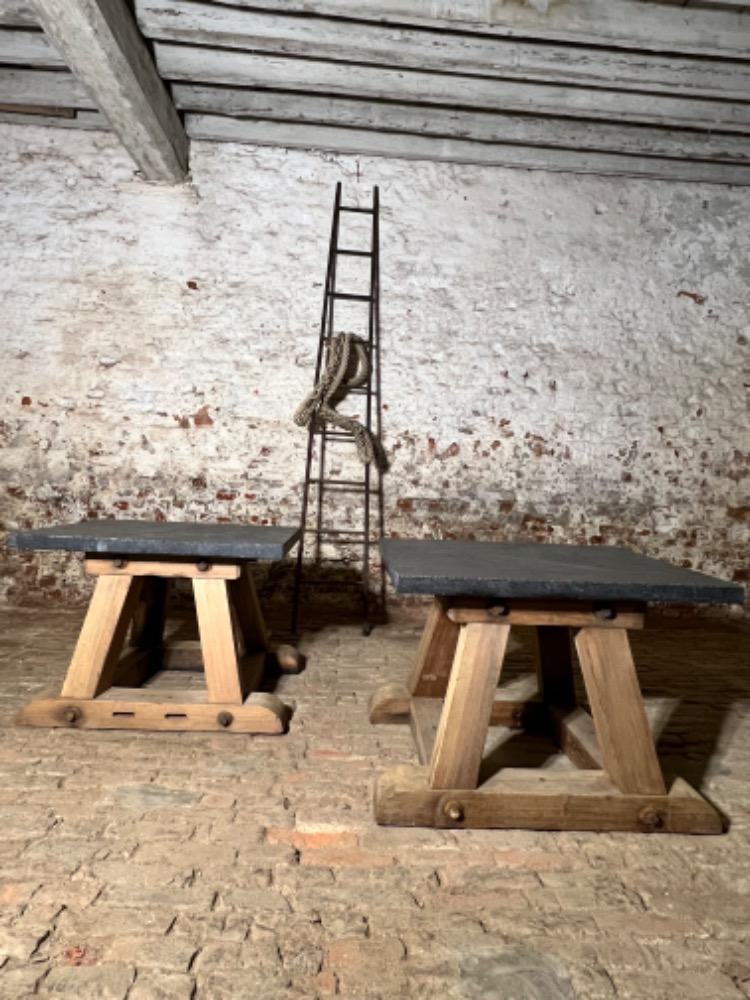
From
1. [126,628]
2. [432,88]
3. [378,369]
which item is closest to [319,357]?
[378,369]

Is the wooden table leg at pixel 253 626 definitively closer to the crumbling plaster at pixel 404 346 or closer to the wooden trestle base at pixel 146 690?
the wooden trestle base at pixel 146 690

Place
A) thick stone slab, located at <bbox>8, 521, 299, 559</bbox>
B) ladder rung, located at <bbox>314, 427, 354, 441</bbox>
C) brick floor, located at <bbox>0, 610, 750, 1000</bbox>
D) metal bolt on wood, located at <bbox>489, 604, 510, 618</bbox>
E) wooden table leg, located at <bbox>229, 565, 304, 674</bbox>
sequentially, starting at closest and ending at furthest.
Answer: brick floor, located at <bbox>0, 610, 750, 1000</bbox> → metal bolt on wood, located at <bbox>489, 604, 510, 618</bbox> → thick stone slab, located at <bbox>8, 521, 299, 559</bbox> → wooden table leg, located at <bbox>229, 565, 304, 674</bbox> → ladder rung, located at <bbox>314, 427, 354, 441</bbox>

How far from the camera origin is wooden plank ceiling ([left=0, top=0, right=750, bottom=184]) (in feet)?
10.00

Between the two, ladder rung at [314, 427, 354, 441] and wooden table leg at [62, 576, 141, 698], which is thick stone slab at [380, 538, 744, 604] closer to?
wooden table leg at [62, 576, 141, 698]

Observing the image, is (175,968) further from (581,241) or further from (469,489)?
(581,241)

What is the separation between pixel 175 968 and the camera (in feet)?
3.87

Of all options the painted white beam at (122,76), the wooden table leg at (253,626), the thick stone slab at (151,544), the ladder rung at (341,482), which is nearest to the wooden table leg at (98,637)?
the thick stone slab at (151,544)

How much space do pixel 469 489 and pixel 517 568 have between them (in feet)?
7.72

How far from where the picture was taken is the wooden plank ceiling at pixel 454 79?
3.05 meters

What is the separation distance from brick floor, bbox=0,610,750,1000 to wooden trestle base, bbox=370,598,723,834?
0.17ft

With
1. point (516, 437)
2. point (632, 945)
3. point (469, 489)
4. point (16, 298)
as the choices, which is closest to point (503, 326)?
point (516, 437)

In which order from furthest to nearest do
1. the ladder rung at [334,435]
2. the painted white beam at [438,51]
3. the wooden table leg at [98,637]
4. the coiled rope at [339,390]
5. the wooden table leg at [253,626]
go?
1. the ladder rung at [334,435]
2. the coiled rope at [339,390]
3. the painted white beam at [438,51]
4. the wooden table leg at [253,626]
5. the wooden table leg at [98,637]

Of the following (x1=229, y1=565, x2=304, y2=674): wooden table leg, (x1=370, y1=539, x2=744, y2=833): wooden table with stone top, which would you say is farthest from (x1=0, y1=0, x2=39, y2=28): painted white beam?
(x1=370, y1=539, x2=744, y2=833): wooden table with stone top

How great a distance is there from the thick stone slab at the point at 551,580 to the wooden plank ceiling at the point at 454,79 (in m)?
2.58
